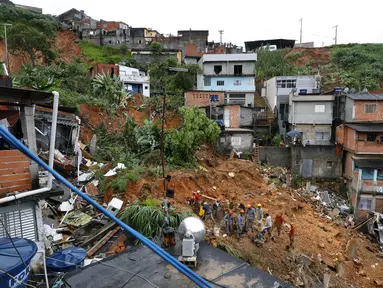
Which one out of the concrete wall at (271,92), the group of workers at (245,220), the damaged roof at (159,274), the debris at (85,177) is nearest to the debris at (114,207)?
the debris at (85,177)

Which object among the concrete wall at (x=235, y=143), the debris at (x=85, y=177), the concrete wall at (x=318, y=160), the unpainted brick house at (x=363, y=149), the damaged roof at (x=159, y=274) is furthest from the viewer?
the concrete wall at (x=235, y=143)

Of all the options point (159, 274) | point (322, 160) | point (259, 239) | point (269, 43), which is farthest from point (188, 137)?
point (269, 43)

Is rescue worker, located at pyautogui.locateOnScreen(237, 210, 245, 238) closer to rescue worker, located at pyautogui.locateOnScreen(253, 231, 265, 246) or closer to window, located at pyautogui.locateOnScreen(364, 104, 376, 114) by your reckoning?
rescue worker, located at pyautogui.locateOnScreen(253, 231, 265, 246)

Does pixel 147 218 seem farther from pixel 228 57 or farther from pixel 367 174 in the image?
pixel 228 57

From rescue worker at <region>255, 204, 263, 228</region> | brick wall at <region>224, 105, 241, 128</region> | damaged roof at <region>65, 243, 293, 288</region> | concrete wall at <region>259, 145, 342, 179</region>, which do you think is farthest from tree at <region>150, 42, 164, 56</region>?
damaged roof at <region>65, 243, 293, 288</region>

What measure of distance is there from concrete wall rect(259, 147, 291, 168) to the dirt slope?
3.57m

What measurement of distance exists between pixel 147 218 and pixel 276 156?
16.5 metres

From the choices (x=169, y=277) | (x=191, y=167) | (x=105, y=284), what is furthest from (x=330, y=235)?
(x=105, y=284)

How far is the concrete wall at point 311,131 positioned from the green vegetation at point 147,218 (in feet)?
59.5

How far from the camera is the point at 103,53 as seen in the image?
44344 millimetres

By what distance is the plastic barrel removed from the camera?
10.9ft

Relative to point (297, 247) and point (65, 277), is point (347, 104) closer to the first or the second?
point (297, 247)

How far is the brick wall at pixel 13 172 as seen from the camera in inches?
201

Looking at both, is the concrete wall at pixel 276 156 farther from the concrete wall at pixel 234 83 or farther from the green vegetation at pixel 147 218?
the green vegetation at pixel 147 218
